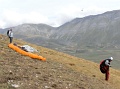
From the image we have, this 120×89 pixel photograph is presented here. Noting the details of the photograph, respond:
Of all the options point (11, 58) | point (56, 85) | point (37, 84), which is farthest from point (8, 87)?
point (11, 58)

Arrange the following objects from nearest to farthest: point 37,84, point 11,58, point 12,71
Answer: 1. point 37,84
2. point 12,71
3. point 11,58

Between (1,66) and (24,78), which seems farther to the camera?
(1,66)

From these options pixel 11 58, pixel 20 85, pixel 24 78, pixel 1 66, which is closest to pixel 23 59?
pixel 11 58

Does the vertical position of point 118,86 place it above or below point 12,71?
below

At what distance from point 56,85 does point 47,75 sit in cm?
244

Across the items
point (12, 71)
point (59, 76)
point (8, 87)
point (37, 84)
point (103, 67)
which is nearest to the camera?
point (8, 87)

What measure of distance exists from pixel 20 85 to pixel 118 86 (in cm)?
1272

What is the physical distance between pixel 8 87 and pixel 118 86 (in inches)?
538

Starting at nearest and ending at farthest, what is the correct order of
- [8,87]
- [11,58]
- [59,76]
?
[8,87], [59,76], [11,58]

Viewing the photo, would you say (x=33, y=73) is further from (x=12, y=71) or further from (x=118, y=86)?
(x=118, y=86)

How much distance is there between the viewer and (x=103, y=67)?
2739 cm

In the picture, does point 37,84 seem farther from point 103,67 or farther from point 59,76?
point 103,67

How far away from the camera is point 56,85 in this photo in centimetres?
1891

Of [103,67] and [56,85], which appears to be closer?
[56,85]
